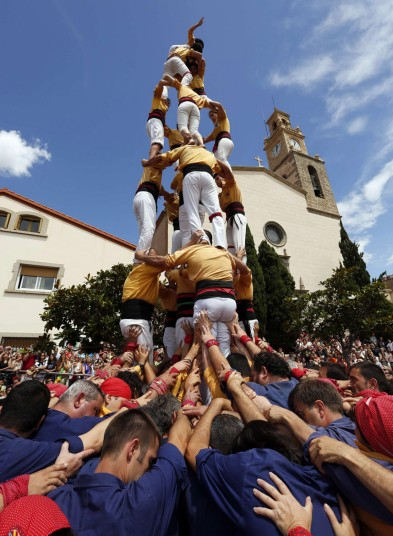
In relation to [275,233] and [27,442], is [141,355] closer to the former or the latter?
[27,442]

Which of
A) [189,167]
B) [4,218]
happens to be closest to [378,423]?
[189,167]

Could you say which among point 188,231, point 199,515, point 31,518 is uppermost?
point 188,231

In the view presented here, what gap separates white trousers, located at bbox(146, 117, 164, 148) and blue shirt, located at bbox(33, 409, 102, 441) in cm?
524

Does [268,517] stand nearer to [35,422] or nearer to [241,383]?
[241,383]

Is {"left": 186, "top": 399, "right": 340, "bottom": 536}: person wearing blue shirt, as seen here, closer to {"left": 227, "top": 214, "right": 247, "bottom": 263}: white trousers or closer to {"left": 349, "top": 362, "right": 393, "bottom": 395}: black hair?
{"left": 349, "top": 362, "right": 393, "bottom": 395}: black hair

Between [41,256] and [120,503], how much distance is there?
64.0 feet

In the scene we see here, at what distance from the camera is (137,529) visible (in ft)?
3.80

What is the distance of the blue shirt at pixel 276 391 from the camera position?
2484mm

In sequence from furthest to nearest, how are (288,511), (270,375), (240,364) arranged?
(240,364), (270,375), (288,511)

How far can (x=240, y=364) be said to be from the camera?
133 inches

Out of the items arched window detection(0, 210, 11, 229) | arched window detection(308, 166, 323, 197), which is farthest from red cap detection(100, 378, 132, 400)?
arched window detection(308, 166, 323, 197)

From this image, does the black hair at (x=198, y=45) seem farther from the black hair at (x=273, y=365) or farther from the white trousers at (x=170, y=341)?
the black hair at (x=273, y=365)

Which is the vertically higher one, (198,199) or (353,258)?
(353,258)

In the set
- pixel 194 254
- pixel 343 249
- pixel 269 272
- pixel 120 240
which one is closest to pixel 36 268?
pixel 120 240
